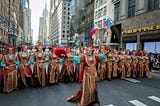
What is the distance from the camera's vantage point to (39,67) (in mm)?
8219

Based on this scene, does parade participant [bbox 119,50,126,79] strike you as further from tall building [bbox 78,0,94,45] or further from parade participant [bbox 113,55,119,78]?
tall building [bbox 78,0,94,45]

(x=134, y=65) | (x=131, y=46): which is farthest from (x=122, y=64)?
(x=131, y=46)

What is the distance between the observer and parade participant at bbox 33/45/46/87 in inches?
320

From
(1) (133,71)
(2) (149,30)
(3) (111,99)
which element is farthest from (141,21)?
(3) (111,99)

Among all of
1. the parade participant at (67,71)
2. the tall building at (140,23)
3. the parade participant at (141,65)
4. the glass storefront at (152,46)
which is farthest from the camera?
the glass storefront at (152,46)

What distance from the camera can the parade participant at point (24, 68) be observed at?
7777mm

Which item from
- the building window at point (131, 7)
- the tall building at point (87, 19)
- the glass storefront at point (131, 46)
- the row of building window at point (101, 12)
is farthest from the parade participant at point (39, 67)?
the tall building at point (87, 19)

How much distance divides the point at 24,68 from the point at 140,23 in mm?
20016

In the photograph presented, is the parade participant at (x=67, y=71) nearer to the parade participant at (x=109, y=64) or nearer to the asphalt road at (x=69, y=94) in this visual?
the asphalt road at (x=69, y=94)

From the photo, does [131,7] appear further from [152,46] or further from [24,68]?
[24,68]

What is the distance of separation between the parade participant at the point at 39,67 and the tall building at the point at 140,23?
1661 cm

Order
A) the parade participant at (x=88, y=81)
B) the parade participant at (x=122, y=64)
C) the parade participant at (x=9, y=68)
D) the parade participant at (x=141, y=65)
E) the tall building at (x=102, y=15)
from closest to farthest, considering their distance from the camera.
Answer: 1. the parade participant at (x=88, y=81)
2. the parade participant at (x=9, y=68)
3. the parade participant at (x=122, y=64)
4. the parade participant at (x=141, y=65)
5. the tall building at (x=102, y=15)

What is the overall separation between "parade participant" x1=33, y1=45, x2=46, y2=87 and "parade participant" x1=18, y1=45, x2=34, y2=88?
0.81ft

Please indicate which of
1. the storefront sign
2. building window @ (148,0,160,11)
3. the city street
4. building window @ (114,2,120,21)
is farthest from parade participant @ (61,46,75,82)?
building window @ (114,2,120,21)
